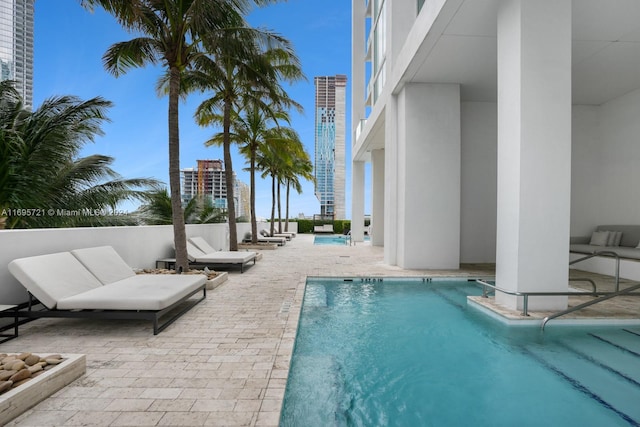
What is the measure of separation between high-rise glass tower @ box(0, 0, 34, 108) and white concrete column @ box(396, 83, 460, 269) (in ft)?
32.3

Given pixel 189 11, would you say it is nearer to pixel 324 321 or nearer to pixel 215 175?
pixel 324 321

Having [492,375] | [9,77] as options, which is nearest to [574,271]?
[492,375]

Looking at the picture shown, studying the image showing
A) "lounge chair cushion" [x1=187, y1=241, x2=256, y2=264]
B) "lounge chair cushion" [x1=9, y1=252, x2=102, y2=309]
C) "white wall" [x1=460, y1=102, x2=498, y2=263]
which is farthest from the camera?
"white wall" [x1=460, y1=102, x2=498, y2=263]

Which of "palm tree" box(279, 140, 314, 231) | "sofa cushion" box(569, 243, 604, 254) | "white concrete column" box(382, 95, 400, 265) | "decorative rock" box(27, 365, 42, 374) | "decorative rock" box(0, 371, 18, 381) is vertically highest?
"palm tree" box(279, 140, 314, 231)

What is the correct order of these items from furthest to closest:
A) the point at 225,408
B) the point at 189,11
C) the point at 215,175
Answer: the point at 215,175 → the point at 189,11 → the point at 225,408

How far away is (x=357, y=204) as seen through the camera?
63.7 feet

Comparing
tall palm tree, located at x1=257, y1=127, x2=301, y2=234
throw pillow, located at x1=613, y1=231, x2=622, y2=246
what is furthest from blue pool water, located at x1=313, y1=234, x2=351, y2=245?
throw pillow, located at x1=613, y1=231, x2=622, y2=246

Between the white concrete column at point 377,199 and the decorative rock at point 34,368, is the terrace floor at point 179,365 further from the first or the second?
the white concrete column at point 377,199

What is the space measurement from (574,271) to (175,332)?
9.45 m

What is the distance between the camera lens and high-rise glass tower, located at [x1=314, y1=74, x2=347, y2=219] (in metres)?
38.3

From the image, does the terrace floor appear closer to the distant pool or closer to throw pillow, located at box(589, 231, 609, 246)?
throw pillow, located at box(589, 231, 609, 246)

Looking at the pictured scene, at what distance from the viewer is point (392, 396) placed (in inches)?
118

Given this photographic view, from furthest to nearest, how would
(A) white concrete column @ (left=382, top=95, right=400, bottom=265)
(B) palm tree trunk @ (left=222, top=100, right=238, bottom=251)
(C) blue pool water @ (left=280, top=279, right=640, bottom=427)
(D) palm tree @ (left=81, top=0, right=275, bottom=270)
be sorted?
(B) palm tree trunk @ (left=222, top=100, right=238, bottom=251) → (A) white concrete column @ (left=382, top=95, right=400, bottom=265) → (D) palm tree @ (left=81, top=0, right=275, bottom=270) → (C) blue pool water @ (left=280, top=279, right=640, bottom=427)

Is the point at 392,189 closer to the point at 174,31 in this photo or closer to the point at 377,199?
the point at 174,31
